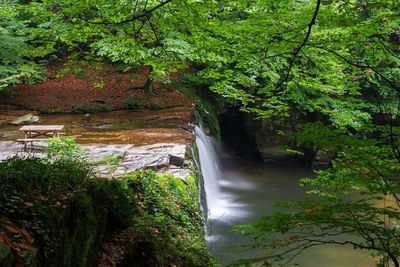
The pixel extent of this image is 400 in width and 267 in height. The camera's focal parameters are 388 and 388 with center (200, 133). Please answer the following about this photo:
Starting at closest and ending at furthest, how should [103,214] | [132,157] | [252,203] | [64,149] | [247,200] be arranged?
[103,214], [64,149], [132,157], [252,203], [247,200]

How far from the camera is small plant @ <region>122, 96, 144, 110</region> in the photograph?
15.1m

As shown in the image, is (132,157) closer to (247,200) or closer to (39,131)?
(39,131)

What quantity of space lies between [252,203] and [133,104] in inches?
248

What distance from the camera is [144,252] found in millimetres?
4297

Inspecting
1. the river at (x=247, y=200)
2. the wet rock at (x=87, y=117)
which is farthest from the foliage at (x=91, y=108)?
the river at (x=247, y=200)

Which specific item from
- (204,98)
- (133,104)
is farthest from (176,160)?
(204,98)

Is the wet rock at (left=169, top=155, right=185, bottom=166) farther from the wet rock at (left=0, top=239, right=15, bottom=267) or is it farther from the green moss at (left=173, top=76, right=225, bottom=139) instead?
the green moss at (left=173, top=76, right=225, bottom=139)

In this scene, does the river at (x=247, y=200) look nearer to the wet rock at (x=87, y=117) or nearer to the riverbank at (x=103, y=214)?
the riverbank at (x=103, y=214)

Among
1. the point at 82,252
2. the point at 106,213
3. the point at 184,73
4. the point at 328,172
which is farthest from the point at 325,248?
the point at 184,73

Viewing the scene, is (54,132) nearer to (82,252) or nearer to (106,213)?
(106,213)

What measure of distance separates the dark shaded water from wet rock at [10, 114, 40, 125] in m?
6.84

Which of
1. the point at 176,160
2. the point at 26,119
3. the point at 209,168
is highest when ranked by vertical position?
the point at 26,119

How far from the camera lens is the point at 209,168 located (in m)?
12.2

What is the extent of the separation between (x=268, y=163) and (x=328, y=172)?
12394mm
